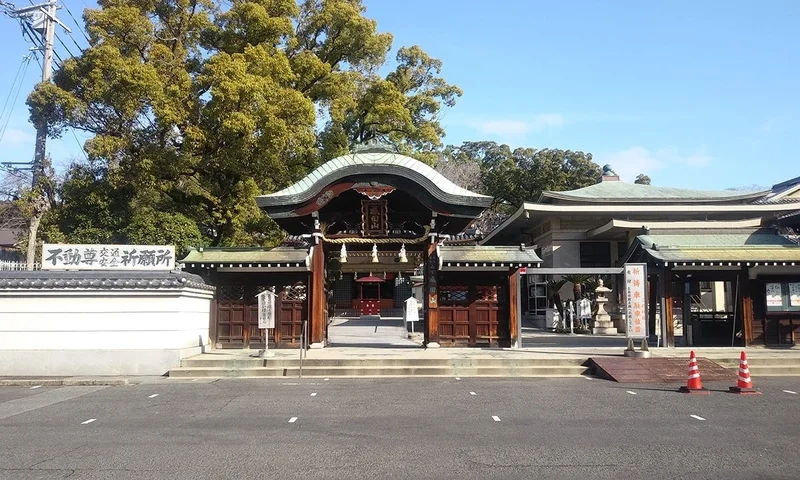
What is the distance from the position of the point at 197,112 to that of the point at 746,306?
65.0ft

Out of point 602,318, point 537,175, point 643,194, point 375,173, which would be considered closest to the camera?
point 375,173

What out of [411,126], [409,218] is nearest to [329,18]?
[411,126]

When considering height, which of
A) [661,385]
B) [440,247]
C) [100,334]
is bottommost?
[661,385]

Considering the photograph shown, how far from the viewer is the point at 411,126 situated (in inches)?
1056

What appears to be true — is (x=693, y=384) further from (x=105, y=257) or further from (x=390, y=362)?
(x=105, y=257)

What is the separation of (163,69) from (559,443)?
70.5 feet

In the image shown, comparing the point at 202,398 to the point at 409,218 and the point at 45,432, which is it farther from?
the point at 409,218

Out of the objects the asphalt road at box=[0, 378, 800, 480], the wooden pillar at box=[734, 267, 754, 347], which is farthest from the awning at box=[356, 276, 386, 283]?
the asphalt road at box=[0, 378, 800, 480]

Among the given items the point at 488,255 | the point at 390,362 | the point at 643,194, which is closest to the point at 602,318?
the point at 643,194

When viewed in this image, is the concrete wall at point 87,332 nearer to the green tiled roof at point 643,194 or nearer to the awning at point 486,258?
the awning at point 486,258

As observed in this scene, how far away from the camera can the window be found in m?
30.5

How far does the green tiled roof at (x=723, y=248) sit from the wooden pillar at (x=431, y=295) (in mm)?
6472

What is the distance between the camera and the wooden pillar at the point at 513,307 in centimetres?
1814

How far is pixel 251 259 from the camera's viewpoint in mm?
18078
